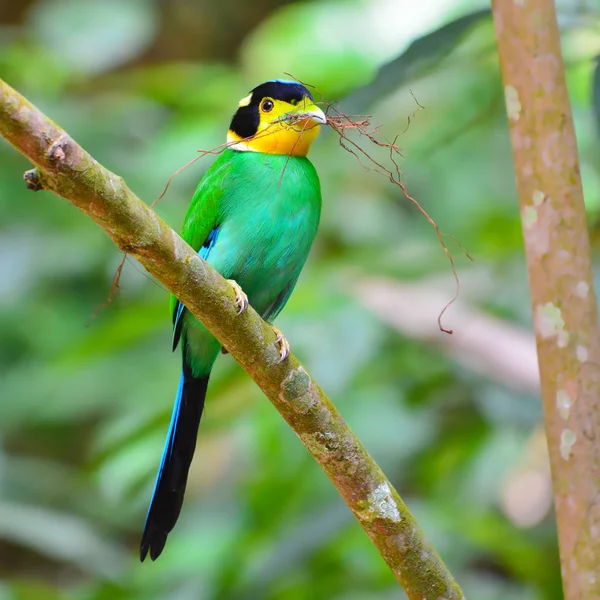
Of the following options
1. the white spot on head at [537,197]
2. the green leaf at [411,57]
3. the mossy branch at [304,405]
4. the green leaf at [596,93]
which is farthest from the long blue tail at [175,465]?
the green leaf at [596,93]

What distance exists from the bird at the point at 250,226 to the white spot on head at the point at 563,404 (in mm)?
784

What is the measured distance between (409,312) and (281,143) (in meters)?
0.78

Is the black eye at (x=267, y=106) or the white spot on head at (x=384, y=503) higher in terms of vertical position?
the black eye at (x=267, y=106)

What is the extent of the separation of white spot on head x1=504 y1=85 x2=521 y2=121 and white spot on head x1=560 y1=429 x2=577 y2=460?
0.51 meters

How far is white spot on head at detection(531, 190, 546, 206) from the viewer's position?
1478 mm

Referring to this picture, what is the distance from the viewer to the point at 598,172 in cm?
309

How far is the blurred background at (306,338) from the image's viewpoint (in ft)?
8.27

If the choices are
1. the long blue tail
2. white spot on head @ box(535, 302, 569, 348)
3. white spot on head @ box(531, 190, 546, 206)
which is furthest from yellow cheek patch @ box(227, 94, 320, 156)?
white spot on head @ box(535, 302, 569, 348)

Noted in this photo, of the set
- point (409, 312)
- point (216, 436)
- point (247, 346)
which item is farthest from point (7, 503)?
point (247, 346)

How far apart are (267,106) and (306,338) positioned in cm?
60

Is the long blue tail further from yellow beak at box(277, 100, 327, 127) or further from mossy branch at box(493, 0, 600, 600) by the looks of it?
mossy branch at box(493, 0, 600, 600)

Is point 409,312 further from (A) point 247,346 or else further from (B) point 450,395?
(A) point 247,346

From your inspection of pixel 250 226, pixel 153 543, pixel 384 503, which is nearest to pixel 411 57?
pixel 250 226

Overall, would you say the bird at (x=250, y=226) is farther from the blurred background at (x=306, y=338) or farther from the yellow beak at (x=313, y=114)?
the blurred background at (x=306, y=338)
